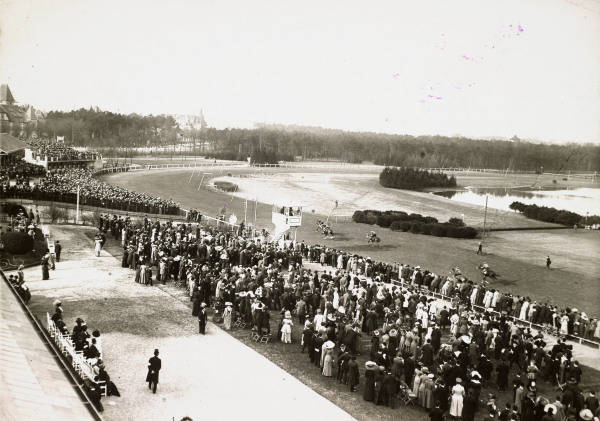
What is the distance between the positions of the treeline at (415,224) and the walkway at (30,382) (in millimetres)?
37973

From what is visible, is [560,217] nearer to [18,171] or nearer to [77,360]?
[18,171]

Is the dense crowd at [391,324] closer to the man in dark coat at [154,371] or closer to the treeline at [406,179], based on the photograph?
the man in dark coat at [154,371]

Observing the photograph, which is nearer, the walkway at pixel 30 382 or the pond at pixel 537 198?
the walkway at pixel 30 382

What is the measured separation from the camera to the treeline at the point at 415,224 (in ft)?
144

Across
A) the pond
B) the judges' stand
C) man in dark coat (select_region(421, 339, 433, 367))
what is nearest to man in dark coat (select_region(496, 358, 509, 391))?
man in dark coat (select_region(421, 339, 433, 367))

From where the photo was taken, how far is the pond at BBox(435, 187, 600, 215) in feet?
238

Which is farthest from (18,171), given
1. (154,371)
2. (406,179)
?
(406,179)

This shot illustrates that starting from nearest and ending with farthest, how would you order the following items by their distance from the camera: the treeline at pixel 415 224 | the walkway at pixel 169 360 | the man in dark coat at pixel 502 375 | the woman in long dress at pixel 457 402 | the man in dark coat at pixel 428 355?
the walkway at pixel 169 360 → the woman in long dress at pixel 457 402 → the man in dark coat at pixel 502 375 → the man in dark coat at pixel 428 355 → the treeline at pixel 415 224

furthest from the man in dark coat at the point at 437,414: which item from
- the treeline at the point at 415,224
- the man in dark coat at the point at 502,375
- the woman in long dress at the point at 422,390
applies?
the treeline at the point at 415,224

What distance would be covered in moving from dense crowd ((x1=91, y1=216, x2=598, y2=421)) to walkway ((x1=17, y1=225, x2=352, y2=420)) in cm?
116

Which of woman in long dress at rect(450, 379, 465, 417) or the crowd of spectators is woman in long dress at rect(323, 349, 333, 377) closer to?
woman in long dress at rect(450, 379, 465, 417)

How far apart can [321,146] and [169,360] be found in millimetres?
139791

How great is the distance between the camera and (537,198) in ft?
267

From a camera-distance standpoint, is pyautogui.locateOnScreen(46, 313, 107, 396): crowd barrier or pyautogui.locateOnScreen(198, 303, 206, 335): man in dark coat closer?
pyautogui.locateOnScreen(46, 313, 107, 396): crowd barrier
